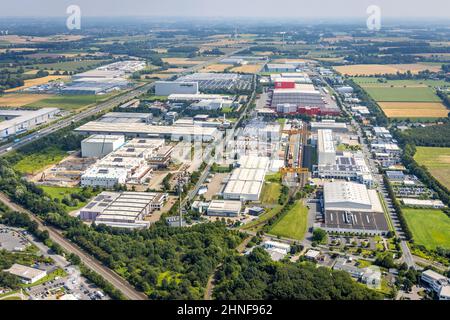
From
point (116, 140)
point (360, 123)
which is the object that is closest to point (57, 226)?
point (116, 140)

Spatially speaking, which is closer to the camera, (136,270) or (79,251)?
(136,270)

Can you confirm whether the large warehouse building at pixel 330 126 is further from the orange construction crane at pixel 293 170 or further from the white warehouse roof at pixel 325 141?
the orange construction crane at pixel 293 170

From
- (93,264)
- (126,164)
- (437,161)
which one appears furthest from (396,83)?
(93,264)

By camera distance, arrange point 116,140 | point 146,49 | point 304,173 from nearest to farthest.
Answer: point 304,173, point 116,140, point 146,49

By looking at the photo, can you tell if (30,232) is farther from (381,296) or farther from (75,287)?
(381,296)

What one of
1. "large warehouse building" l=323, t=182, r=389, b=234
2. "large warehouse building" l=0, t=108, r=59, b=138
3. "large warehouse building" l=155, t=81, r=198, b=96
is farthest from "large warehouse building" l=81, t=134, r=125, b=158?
"large warehouse building" l=155, t=81, r=198, b=96

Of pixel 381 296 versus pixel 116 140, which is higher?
pixel 116 140

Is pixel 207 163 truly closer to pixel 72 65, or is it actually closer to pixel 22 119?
pixel 22 119
